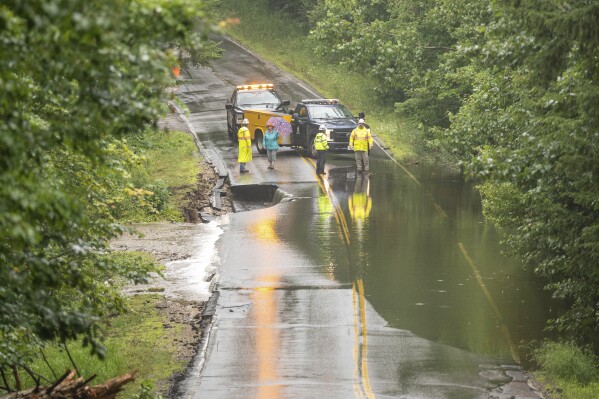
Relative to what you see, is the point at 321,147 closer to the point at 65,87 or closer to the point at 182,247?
the point at 182,247

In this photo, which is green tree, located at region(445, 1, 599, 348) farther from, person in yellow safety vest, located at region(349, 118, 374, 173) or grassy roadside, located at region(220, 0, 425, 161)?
grassy roadside, located at region(220, 0, 425, 161)

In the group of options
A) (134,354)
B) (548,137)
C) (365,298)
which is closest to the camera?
(548,137)

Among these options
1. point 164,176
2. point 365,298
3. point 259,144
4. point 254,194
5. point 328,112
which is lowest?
point 365,298

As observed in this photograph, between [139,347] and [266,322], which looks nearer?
[139,347]

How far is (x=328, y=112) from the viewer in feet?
121

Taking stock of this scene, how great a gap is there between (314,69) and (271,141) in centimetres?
2198

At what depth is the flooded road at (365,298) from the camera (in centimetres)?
1535

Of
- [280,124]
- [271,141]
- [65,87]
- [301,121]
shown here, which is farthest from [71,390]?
[301,121]

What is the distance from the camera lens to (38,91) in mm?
8695

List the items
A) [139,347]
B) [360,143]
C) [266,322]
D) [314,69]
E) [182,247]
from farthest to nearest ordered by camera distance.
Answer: [314,69] → [360,143] → [182,247] → [266,322] → [139,347]

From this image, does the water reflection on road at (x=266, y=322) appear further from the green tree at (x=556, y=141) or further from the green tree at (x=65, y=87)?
the green tree at (x=65, y=87)

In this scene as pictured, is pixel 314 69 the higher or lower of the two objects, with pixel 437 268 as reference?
higher

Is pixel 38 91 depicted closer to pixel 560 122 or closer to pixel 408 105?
pixel 560 122

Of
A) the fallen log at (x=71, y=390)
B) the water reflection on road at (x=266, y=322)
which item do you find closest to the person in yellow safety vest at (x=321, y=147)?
the water reflection on road at (x=266, y=322)
